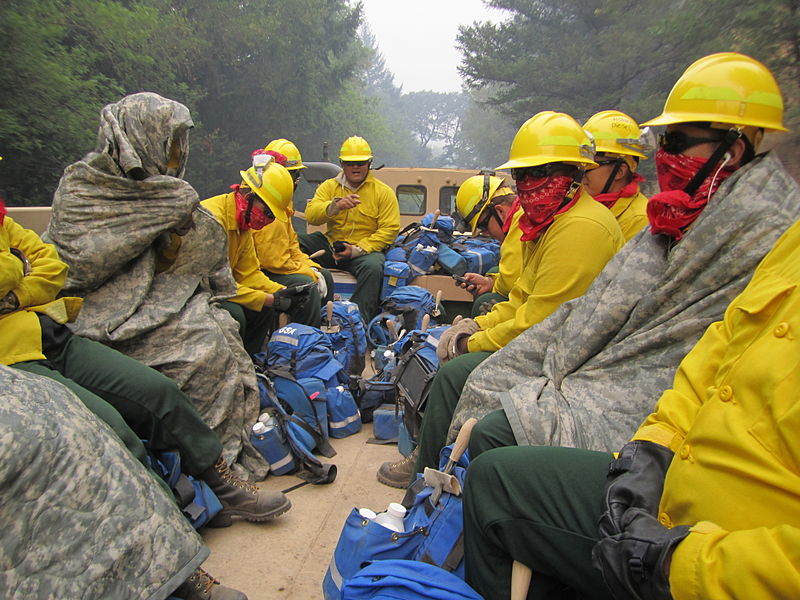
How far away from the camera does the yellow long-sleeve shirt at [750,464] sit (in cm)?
101

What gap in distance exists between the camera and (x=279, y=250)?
17.0 ft

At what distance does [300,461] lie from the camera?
10.9 feet

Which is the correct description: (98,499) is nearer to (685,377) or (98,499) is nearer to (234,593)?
(234,593)

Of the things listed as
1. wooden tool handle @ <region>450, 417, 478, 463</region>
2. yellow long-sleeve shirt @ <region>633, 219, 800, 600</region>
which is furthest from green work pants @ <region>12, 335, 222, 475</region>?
yellow long-sleeve shirt @ <region>633, 219, 800, 600</region>

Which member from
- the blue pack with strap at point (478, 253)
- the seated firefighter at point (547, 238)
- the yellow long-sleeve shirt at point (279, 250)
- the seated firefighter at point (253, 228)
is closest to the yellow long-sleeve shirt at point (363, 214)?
the blue pack with strap at point (478, 253)

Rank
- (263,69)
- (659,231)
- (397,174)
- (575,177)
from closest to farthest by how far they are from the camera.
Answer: (659,231) < (575,177) < (397,174) < (263,69)

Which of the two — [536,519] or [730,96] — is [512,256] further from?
[536,519]

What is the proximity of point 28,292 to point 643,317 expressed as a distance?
8.05ft

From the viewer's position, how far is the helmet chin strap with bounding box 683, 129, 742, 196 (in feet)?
6.45

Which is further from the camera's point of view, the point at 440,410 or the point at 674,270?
the point at 440,410

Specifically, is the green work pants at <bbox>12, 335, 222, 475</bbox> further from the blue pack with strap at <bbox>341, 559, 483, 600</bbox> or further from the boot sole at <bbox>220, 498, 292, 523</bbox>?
the blue pack with strap at <bbox>341, 559, 483, 600</bbox>

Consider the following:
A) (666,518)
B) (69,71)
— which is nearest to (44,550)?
(666,518)

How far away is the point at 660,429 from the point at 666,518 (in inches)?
11.0

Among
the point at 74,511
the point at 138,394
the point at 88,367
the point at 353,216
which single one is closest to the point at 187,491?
the point at 138,394
